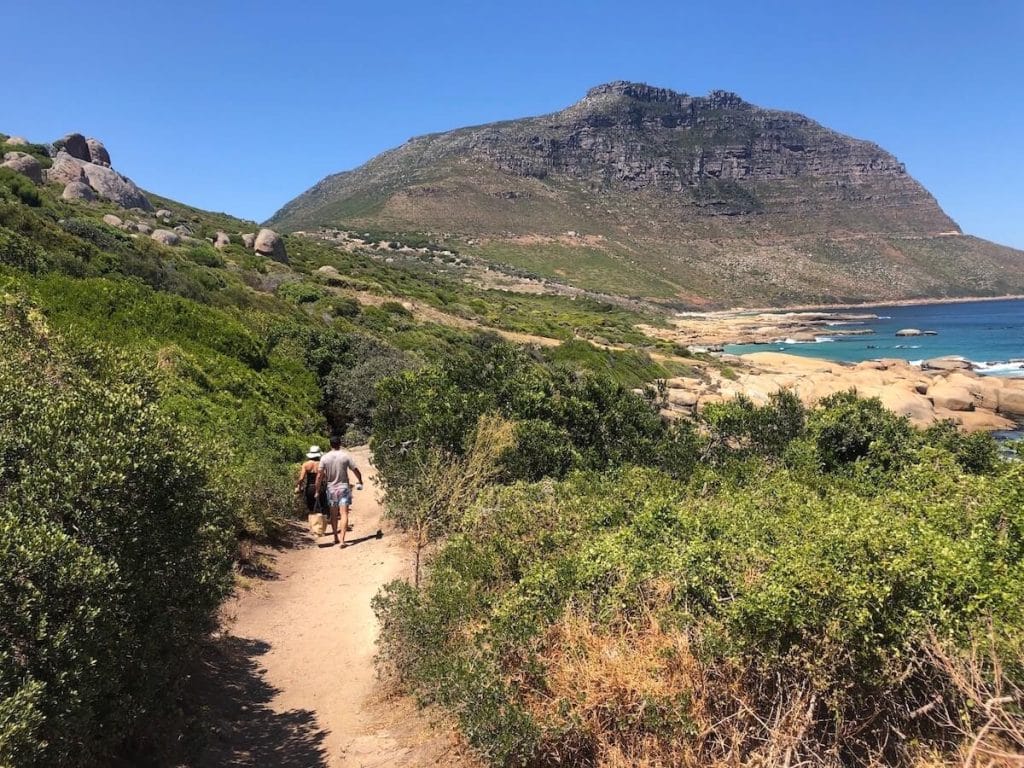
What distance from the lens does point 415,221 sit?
12588 cm

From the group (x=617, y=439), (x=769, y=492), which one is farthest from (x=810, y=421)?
(x=769, y=492)

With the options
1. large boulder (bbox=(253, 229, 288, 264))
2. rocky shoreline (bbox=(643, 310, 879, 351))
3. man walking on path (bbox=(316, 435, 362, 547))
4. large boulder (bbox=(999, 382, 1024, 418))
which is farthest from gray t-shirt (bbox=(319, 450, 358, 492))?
rocky shoreline (bbox=(643, 310, 879, 351))

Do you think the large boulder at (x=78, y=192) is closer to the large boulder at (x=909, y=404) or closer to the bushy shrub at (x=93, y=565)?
the bushy shrub at (x=93, y=565)

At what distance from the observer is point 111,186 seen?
168 ft

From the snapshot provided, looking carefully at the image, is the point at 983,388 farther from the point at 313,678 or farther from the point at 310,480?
the point at 313,678

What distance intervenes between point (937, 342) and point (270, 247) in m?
77.8

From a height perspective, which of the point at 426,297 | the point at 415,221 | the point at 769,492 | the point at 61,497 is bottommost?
the point at 769,492

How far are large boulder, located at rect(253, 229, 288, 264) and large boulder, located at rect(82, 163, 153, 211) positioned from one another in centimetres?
1289

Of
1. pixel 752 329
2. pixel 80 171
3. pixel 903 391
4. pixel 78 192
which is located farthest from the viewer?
pixel 752 329

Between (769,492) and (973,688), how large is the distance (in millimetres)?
4864

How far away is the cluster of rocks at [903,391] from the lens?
32938 millimetres

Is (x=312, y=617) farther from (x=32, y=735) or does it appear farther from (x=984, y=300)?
(x=984, y=300)

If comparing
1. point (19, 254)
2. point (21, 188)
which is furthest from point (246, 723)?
point (21, 188)

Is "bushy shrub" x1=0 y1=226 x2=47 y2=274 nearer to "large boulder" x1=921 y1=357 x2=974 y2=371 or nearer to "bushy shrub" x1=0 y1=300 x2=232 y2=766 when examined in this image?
"bushy shrub" x1=0 y1=300 x2=232 y2=766
